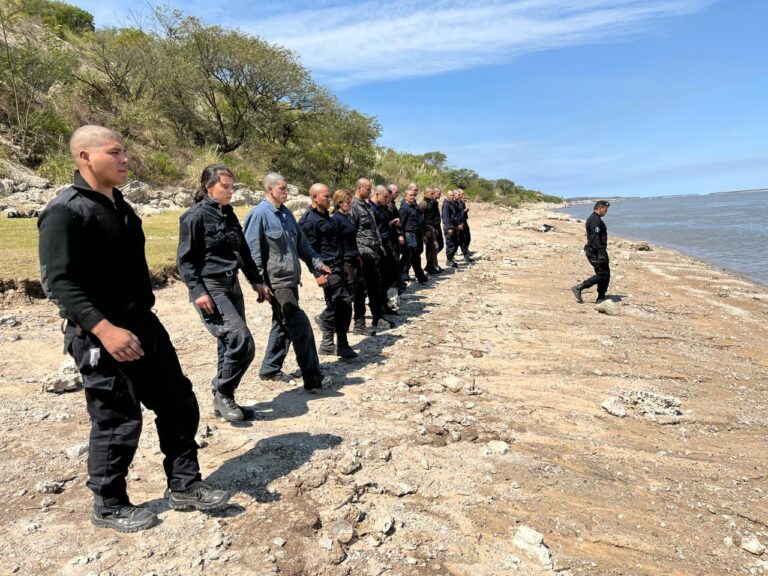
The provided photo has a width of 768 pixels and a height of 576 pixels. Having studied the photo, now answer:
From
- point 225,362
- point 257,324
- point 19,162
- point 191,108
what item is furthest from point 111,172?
point 191,108

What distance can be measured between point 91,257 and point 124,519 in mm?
1497

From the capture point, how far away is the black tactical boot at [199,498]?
286cm

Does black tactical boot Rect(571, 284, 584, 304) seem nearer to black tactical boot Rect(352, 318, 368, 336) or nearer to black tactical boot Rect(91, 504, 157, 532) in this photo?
black tactical boot Rect(352, 318, 368, 336)

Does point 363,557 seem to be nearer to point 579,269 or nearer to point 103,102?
point 579,269

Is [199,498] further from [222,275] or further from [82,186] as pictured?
[82,186]

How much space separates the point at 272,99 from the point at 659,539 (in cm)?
2905

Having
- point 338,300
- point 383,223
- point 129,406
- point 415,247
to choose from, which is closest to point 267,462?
point 129,406

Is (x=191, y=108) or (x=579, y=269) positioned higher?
(x=191, y=108)

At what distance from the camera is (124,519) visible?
2.73 metres

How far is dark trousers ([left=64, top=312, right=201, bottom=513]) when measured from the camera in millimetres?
2488

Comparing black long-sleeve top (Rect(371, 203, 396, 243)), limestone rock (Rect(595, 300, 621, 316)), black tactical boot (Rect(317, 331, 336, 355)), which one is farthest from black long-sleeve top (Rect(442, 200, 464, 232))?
black tactical boot (Rect(317, 331, 336, 355))

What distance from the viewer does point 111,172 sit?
8.21ft

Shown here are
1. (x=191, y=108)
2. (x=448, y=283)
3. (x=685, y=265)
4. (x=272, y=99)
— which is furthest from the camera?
(x=272, y=99)

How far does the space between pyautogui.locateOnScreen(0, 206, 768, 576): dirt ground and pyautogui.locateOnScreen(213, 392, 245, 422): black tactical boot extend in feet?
0.32
